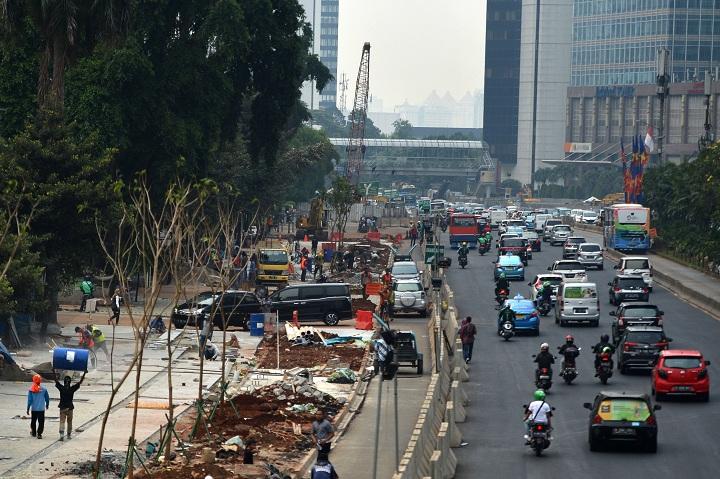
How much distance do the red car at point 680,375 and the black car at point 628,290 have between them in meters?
27.3

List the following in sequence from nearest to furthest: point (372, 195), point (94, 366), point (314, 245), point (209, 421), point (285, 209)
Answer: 1. point (209, 421)
2. point (94, 366)
3. point (314, 245)
4. point (285, 209)
5. point (372, 195)

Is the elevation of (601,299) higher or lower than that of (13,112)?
lower

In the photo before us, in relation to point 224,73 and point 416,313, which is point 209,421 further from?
point 224,73

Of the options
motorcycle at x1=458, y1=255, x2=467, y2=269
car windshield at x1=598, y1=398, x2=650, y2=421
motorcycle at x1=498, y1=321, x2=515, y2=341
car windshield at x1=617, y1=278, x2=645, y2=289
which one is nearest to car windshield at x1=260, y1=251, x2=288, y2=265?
motorcycle at x1=458, y1=255, x2=467, y2=269

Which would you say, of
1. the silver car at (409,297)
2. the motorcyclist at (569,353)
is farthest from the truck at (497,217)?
the motorcyclist at (569,353)

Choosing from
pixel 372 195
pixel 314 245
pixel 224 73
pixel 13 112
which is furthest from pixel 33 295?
pixel 372 195

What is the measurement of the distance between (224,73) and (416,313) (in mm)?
15038

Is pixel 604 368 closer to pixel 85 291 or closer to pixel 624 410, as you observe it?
pixel 624 410

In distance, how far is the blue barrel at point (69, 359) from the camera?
36.1m

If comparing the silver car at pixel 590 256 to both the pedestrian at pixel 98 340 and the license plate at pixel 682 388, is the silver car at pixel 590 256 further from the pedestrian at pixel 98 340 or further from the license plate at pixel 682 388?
the license plate at pixel 682 388

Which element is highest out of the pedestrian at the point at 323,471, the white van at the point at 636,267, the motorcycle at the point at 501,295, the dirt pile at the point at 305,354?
the white van at the point at 636,267

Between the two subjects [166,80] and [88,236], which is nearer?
[88,236]

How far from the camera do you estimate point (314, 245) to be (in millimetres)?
101312

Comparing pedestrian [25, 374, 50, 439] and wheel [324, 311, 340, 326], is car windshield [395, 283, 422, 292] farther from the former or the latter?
pedestrian [25, 374, 50, 439]
